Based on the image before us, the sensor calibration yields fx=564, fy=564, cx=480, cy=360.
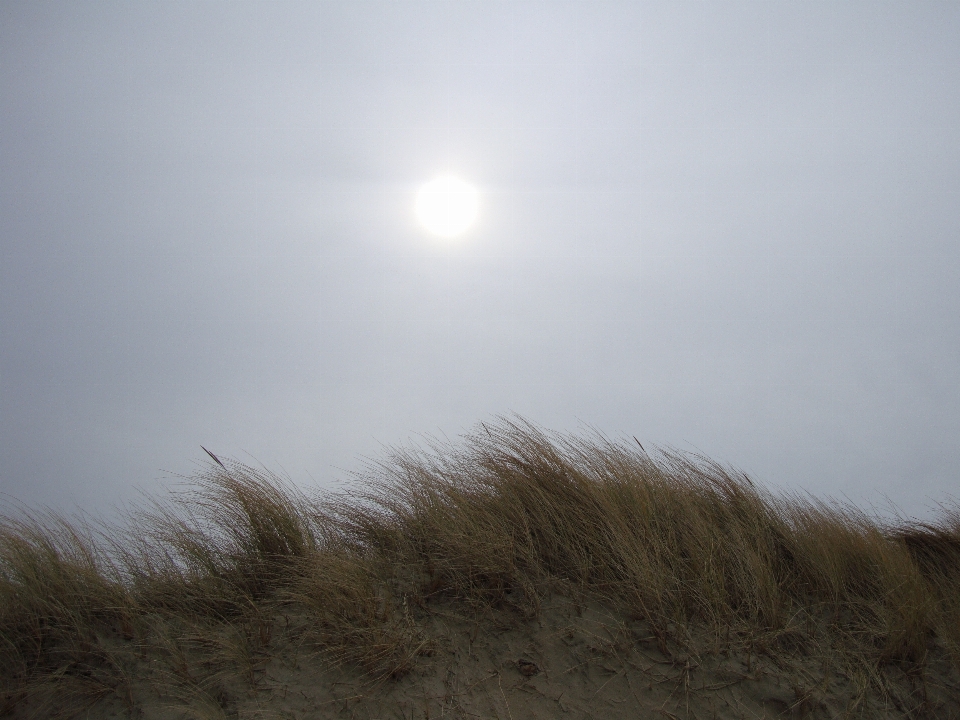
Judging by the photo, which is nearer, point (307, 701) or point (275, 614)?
point (307, 701)

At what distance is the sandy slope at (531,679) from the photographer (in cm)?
306

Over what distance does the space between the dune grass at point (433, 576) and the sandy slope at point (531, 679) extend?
0.15ft

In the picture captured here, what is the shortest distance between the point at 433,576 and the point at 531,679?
92 cm

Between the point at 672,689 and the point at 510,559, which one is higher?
the point at 510,559

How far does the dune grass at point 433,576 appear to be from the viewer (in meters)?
3.35

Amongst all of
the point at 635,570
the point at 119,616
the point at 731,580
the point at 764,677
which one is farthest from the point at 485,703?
the point at 119,616

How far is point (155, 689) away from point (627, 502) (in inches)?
130

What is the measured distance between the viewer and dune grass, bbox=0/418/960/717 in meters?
3.35

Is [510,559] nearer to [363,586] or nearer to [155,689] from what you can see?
[363,586]

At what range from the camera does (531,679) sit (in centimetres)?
325

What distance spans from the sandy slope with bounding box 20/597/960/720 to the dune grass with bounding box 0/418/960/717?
1.8 inches

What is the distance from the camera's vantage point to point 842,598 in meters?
4.11

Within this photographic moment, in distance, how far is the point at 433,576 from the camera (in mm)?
3826

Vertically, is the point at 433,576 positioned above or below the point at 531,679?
above
